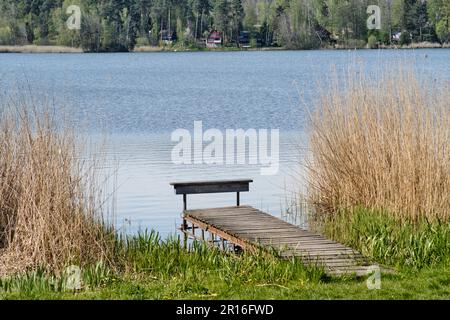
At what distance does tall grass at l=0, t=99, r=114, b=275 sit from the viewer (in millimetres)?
9359

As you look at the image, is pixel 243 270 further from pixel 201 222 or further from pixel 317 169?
pixel 317 169

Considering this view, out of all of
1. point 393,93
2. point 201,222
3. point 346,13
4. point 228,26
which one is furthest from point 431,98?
point 228,26

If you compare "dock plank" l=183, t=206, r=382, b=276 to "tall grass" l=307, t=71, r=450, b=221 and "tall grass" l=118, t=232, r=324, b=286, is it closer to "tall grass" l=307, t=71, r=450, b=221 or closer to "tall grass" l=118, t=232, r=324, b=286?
"tall grass" l=118, t=232, r=324, b=286

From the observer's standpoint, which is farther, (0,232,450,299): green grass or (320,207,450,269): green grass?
(320,207,450,269): green grass

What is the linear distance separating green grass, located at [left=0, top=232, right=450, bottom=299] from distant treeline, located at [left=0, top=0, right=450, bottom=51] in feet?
201

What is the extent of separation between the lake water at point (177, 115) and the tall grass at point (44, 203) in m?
0.96

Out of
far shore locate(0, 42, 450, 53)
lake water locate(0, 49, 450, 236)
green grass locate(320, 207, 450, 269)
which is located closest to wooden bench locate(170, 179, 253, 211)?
lake water locate(0, 49, 450, 236)

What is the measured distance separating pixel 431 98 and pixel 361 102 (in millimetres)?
1026

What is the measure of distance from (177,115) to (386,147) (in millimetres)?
20944

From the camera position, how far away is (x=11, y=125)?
10.3m

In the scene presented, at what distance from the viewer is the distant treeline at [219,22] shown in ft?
257

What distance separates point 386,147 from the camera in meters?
11.7

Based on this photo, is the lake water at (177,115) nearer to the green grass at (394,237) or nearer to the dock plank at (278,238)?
the dock plank at (278,238)

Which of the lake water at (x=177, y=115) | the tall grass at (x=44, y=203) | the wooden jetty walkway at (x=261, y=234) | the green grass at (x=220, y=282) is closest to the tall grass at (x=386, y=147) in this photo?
the lake water at (x=177, y=115)
